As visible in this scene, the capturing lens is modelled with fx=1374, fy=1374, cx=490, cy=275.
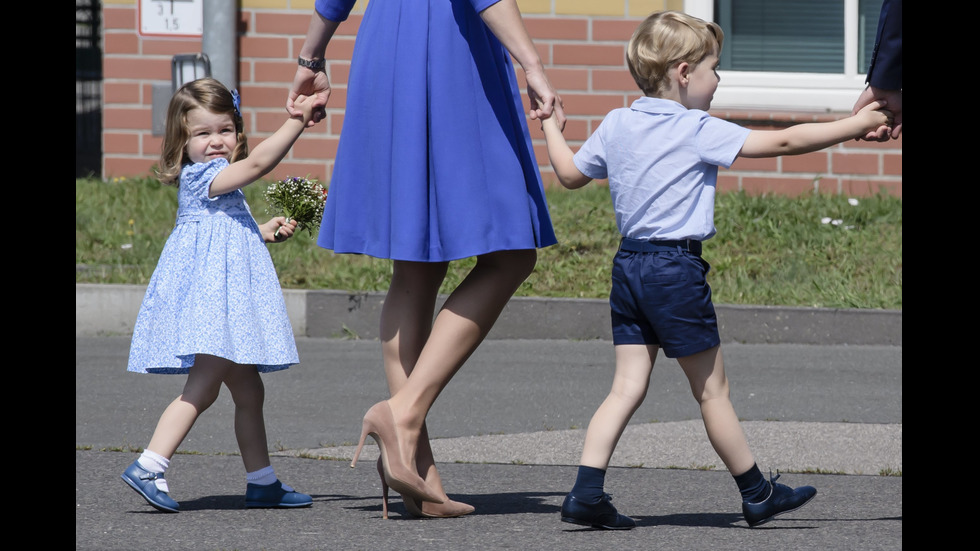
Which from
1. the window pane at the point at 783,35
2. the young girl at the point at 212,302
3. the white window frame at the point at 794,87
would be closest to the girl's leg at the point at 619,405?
the young girl at the point at 212,302

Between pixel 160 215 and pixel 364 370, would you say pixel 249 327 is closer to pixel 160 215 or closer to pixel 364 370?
pixel 364 370

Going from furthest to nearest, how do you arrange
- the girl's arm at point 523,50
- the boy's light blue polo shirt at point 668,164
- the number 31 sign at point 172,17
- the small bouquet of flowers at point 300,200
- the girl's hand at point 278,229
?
the number 31 sign at point 172,17 < the small bouquet of flowers at point 300,200 < the girl's hand at point 278,229 < the boy's light blue polo shirt at point 668,164 < the girl's arm at point 523,50

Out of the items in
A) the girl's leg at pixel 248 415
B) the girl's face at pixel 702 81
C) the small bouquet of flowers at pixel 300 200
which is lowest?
the girl's leg at pixel 248 415

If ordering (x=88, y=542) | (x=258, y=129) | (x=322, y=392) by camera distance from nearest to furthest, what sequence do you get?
(x=88, y=542)
(x=322, y=392)
(x=258, y=129)

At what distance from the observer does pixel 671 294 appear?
12.2 feet

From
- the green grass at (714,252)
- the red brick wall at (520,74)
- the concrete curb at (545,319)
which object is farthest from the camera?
the red brick wall at (520,74)

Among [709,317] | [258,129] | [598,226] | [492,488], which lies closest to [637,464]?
[492,488]

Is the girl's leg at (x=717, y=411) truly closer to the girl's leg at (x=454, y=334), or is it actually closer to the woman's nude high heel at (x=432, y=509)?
the girl's leg at (x=454, y=334)

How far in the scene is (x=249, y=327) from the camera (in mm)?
4059

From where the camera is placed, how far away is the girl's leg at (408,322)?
3918 mm

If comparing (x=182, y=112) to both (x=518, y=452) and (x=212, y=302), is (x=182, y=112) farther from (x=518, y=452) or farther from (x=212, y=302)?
(x=518, y=452)

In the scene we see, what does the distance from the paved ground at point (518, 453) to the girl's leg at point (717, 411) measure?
0.20m

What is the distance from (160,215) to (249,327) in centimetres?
547

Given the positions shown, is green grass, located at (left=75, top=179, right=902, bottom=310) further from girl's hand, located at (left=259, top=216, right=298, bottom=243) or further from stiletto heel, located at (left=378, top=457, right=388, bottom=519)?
stiletto heel, located at (left=378, top=457, right=388, bottom=519)
